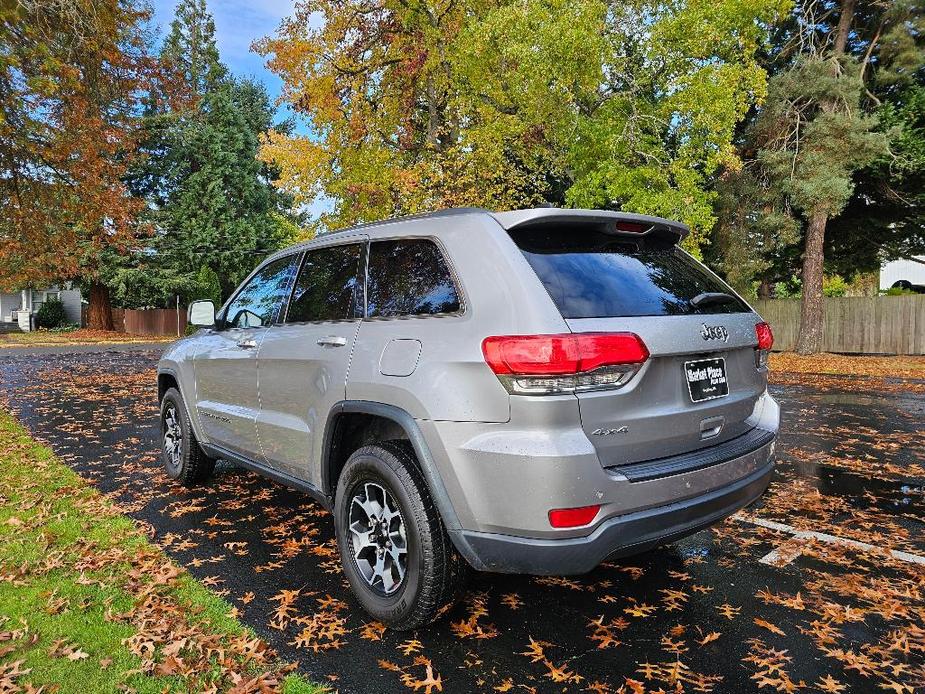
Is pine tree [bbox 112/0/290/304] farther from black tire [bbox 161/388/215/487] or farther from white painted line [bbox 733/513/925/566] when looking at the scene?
white painted line [bbox 733/513/925/566]

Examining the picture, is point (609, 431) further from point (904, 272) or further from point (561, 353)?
point (904, 272)

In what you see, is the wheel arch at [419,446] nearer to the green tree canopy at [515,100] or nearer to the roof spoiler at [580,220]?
the roof spoiler at [580,220]

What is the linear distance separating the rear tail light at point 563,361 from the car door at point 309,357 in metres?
1.11

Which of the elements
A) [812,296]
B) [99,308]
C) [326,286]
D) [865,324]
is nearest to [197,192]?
[99,308]

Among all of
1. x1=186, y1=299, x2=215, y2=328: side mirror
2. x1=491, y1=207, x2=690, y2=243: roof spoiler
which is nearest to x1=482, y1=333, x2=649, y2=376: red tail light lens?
x1=491, y1=207, x2=690, y2=243: roof spoiler

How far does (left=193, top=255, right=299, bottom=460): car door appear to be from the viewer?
4.38 meters

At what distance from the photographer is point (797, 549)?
4.13 meters

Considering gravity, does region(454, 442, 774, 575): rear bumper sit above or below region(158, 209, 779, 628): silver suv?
below

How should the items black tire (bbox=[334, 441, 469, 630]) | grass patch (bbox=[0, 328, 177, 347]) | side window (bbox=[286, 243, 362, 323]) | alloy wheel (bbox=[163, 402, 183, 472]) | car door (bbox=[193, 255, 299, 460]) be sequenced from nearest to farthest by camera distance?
black tire (bbox=[334, 441, 469, 630]), side window (bbox=[286, 243, 362, 323]), car door (bbox=[193, 255, 299, 460]), alloy wheel (bbox=[163, 402, 183, 472]), grass patch (bbox=[0, 328, 177, 347])

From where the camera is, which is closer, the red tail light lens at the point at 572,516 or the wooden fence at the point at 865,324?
the red tail light lens at the point at 572,516

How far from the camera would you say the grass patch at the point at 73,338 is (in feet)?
96.6

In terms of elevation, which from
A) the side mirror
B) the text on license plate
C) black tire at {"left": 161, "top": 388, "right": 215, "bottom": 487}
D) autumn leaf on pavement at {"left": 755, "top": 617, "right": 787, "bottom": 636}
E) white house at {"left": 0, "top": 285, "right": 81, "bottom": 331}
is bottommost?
autumn leaf on pavement at {"left": 755, "top": 617, "right": 787, "bottom": 636}

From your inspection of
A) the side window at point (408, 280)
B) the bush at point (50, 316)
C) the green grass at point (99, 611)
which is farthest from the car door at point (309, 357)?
the bush at point (50, 316)

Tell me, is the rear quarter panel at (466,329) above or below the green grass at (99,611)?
above
